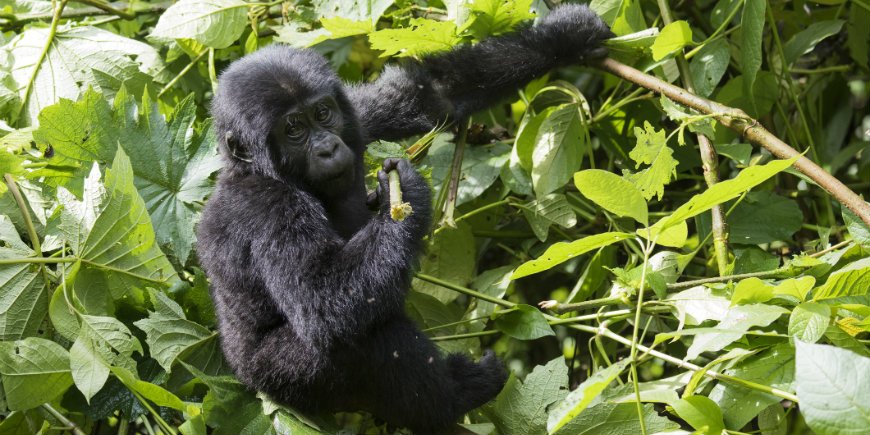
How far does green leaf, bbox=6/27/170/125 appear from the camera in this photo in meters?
3.93

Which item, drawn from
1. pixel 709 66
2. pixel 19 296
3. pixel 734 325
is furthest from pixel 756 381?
pixel 19 296

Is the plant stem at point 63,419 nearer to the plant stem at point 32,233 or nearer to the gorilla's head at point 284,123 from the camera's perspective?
the plant stem at point 32,233

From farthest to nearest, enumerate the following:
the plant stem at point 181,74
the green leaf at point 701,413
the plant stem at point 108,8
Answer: the plant stem at point 108,8 < the plant stem at point 181,74 < the green leaf at point 701,413

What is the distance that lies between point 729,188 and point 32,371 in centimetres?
220

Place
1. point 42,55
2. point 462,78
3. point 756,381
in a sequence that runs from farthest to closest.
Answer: point 42,55
point 462,78
point 756,381

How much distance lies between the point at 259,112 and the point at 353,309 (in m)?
0.77

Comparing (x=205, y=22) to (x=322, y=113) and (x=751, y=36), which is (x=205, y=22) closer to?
(x=322, y=113)

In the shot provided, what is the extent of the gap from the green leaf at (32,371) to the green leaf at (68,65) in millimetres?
1295

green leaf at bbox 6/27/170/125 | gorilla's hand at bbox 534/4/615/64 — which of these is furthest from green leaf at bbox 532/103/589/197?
green leaf at bbox 6/27/170/125

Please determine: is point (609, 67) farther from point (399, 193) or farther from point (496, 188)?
point (399, 193)

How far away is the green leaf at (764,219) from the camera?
3455 millimetres

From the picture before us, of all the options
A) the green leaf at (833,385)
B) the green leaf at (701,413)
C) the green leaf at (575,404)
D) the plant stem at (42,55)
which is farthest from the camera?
the plant stem at (42,55)

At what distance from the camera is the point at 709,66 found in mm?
3371

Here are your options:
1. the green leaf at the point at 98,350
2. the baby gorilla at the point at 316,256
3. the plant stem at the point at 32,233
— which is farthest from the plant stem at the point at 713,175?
the plant stem at the point at 32,233
